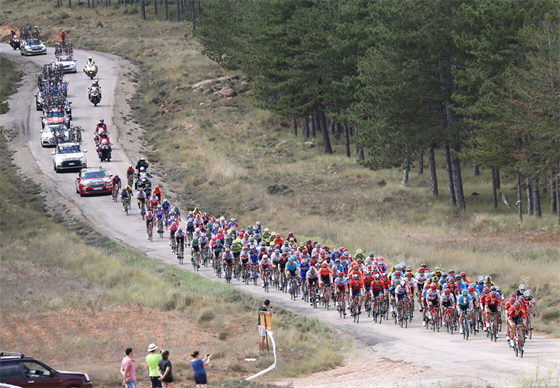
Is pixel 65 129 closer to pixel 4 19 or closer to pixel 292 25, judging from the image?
pixel 292 25

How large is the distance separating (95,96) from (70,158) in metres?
21.6

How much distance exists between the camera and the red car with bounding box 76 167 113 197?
46.2 meters

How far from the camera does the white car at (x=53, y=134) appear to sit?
57969 millimetres

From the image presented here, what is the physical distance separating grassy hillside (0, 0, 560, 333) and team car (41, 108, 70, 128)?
6965 millimetres

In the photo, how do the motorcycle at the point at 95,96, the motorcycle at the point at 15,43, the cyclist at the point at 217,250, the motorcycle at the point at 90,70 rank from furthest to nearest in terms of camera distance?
the motorcycle at the point at 15,43
the motorcycle at the point at 90,70
the motorcycle at the point at 95,96
the cyclist at the point at 217,250

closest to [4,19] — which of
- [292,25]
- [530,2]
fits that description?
[292,25]

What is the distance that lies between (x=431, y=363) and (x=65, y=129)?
45245mm

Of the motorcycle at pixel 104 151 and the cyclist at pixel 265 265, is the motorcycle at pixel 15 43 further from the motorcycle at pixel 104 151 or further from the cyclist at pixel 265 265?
the cyclist at pixel 265 265

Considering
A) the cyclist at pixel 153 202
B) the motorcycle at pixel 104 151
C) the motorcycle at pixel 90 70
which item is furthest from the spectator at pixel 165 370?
the motorcycle at pixel 90 70

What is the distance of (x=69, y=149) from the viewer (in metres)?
52.4

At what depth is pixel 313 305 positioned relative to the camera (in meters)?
26.7

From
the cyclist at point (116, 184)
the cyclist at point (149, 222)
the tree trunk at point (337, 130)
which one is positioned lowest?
the cyclist at point (149, 222)

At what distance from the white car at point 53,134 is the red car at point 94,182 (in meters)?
12.2

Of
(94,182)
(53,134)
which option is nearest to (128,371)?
(94,182)
